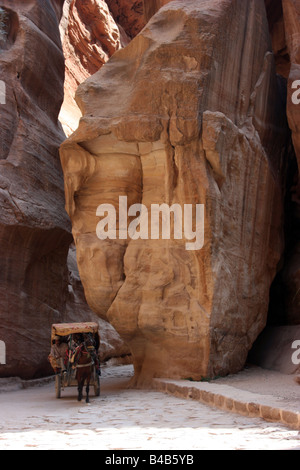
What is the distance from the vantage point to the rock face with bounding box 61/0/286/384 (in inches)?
420

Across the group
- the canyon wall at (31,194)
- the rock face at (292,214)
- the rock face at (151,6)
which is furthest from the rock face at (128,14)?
the rock face at (292,214)

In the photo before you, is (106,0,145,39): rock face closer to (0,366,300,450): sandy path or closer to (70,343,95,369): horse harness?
(70,343,95,369): horse harness

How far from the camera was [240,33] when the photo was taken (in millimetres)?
12352

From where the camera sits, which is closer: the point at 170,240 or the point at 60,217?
the point at 170,240

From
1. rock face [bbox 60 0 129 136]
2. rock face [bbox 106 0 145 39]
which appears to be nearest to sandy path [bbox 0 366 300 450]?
rock face [bbox 60 0 129 136]

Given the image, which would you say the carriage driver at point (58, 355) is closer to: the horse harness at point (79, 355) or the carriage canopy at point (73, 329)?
the carriage canopy at point (73, 329)

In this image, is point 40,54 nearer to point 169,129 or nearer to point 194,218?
point 169,129

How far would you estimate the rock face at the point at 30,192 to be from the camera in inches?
516

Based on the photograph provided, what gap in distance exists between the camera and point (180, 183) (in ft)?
35.8

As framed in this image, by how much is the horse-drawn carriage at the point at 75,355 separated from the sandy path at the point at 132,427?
38 centimetres

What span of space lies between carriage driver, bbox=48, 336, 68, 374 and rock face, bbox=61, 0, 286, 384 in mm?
1454

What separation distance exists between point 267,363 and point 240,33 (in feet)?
25.0
